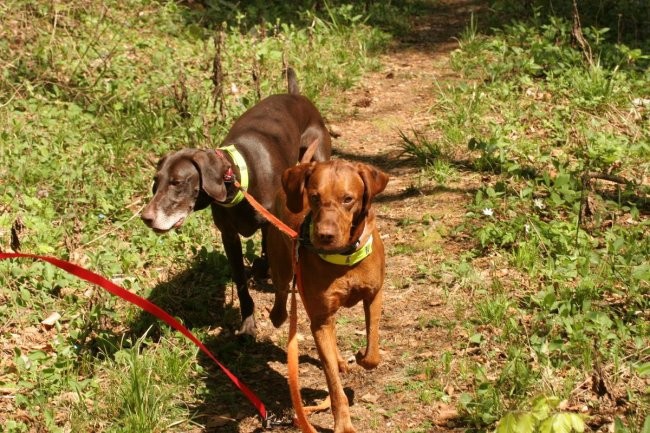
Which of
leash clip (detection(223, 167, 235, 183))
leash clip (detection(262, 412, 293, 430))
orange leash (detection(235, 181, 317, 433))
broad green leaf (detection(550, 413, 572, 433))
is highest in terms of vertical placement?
leash clip (detection(223, 167, 235, 183))

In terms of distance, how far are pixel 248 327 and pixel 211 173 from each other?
1042mm

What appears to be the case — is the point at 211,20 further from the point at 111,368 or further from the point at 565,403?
the point at 565,403

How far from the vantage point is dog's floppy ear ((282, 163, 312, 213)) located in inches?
167

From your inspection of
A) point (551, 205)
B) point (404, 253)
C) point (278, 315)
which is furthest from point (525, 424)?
point (551, 205)

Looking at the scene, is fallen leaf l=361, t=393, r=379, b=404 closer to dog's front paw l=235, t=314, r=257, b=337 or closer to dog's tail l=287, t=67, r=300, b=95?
dog's front paw l=235, t=314, r=257, b=337

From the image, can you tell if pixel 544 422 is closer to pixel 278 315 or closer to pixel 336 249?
pixel 336 249

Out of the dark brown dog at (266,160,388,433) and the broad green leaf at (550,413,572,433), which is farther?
the dark brown dog at (266,160,388,433)

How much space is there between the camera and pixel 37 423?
446 centimetres

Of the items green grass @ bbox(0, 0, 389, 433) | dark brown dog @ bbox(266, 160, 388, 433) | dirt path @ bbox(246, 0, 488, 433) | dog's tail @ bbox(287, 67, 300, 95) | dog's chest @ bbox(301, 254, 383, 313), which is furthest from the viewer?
dog's tail @ bbox(287, 67, 300, 95)

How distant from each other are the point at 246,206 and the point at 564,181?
2405mm

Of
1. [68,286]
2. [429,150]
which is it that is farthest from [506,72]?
[68,286]

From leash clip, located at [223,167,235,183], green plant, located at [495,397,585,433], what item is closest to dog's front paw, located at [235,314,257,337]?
leash clip, located at [223,167,235,183]

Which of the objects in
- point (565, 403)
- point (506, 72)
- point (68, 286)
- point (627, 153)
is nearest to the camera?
point (565, 403)

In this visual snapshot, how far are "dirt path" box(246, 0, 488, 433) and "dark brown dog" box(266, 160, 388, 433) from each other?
0.38 metres
